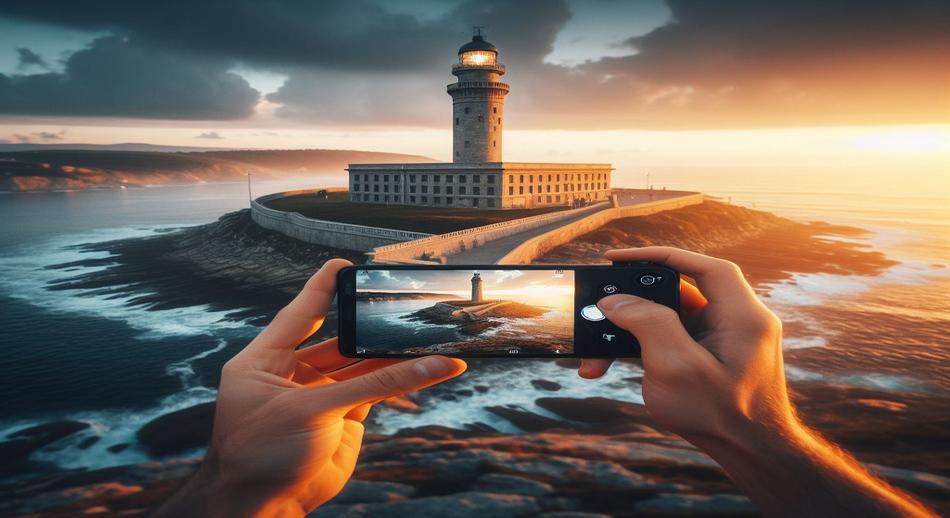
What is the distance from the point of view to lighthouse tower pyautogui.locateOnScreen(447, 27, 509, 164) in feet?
213

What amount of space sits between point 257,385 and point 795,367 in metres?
27.5

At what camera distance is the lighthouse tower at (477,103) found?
64875 millimetres

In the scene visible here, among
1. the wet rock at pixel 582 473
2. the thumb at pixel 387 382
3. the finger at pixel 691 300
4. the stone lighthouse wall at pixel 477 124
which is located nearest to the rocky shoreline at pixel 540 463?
the wet rock at pixel 582 473

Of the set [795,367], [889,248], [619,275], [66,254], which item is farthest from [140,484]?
[889,248]

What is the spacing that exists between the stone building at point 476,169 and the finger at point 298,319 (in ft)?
191

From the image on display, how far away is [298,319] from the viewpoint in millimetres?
3725

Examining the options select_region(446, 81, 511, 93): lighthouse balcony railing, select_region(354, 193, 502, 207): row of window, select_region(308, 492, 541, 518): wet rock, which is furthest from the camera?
select_region(446, 81, 511, 93): lighthouse balcony railing

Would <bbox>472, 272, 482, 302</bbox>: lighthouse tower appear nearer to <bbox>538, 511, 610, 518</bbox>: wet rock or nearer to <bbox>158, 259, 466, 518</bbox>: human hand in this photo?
<bbox>158, 259, 466, 518</bbox>: human hand

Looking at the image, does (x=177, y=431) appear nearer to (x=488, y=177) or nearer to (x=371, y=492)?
(x=371, y=492)

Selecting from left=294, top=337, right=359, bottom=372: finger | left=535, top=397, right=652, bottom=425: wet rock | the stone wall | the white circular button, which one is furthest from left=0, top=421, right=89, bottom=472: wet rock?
the stone wall

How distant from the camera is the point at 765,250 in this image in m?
63.4

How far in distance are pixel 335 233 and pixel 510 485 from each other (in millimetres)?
34404

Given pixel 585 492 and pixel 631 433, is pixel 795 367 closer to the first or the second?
pixel 631 433

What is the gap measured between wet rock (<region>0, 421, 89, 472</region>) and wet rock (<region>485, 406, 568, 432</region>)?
16042 mm
